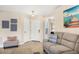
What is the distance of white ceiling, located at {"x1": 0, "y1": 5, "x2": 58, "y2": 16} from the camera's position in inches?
58.1

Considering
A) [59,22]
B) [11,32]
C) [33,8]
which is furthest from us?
[59,22]

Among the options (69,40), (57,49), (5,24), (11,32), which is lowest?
(57,49)

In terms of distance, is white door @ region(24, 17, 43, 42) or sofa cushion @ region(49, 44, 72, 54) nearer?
sofa cushion @ region(49, 44, 72, 54)

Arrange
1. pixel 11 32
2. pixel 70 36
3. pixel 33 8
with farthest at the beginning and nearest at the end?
1. pixel 70 36
2. pixel 11 32
3. pixel 33 8

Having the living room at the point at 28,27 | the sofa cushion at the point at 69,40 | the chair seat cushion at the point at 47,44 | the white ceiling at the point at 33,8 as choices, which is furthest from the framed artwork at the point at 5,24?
the sofa cushion at the point at 69,40

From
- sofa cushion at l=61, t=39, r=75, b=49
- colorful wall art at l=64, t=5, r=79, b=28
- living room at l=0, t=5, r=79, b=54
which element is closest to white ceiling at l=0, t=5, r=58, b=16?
living room at l=0, t=5, r=79, b=54

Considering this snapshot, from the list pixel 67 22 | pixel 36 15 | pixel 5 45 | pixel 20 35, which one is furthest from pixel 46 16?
pixel 5 45

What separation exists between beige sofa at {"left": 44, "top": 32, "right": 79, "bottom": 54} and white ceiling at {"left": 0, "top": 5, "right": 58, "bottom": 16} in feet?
1.50

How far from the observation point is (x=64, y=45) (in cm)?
172

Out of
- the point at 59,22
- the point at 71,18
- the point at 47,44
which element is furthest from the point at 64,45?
the point at 71,18

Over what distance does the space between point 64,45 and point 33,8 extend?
0.86 metres

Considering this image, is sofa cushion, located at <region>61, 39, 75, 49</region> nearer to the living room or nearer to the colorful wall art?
the living room

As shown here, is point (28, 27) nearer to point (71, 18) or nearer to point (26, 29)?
point (26, 29)
